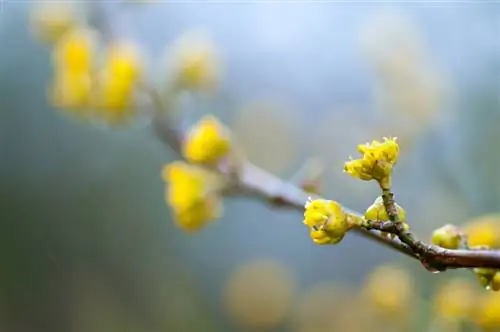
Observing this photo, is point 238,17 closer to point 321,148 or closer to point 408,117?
point 321,148

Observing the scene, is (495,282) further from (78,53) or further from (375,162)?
(78,53)

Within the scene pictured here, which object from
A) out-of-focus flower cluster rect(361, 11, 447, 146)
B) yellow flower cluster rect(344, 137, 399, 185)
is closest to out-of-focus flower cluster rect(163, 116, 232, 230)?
yellow flower cluster rect(344, 137, 399, 185)

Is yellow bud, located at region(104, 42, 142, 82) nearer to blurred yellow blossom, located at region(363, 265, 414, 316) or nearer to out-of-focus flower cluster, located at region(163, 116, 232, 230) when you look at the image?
out-of-focus flower cluster, located at region(163, 116, 232, 230)

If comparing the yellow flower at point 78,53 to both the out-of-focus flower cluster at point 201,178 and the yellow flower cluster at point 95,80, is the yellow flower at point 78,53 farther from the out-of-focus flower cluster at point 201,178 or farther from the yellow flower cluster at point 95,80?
the out-of-focus flower cluster at point 201,178

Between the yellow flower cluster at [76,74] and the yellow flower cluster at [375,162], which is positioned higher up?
the yellow flower cluster at [76,74]

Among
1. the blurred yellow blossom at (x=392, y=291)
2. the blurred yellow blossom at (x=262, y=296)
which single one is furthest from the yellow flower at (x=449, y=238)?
the blurred yellow blossom at (x=262, y=296)

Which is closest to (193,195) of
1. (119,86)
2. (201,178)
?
(201,178)

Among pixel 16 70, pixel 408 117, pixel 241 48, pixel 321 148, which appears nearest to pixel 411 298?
pixel 408 117
